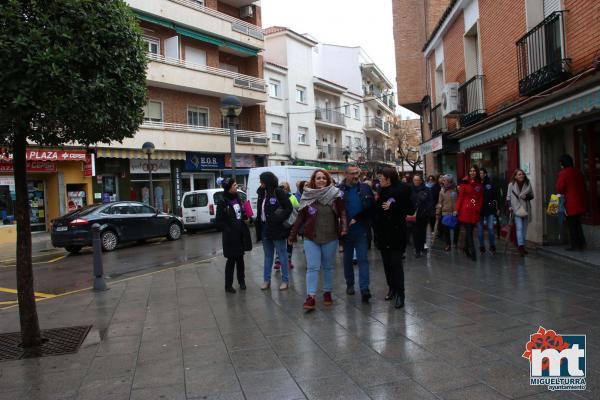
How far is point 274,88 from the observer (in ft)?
114

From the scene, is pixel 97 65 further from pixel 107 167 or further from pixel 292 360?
pixel 107 167

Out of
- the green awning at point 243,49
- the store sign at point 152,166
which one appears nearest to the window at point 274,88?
the green awning at point 243,49

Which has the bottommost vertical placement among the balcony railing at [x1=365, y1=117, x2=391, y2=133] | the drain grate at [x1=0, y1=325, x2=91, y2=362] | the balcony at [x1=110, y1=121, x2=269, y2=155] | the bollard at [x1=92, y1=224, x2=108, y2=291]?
the drain grate at [x1=0, y1=325, x2=91, y2=362]

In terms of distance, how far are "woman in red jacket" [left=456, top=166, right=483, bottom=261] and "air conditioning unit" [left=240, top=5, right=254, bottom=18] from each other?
2513 centimetres

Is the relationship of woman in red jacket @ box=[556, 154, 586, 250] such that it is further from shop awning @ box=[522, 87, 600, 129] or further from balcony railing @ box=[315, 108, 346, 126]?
balcony railing @ box=[315, 108, 346, 126]

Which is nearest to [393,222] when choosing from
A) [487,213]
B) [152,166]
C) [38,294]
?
[487,213]

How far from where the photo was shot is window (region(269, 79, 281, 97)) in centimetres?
3431

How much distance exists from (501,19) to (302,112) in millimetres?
26070

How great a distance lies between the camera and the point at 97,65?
4.95 m

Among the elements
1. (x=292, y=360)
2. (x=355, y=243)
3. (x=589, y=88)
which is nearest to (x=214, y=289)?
(x=355, y=243)

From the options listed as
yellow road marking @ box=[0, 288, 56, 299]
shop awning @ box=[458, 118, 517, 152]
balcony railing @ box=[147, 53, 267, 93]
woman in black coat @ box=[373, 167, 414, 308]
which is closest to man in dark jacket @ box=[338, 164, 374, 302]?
woman in black coat @ box=[373, 167, 414, 308]

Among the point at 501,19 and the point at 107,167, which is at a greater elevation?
the point at 501,19

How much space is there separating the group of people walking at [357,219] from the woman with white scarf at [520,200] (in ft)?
0.06

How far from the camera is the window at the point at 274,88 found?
3431 cm
